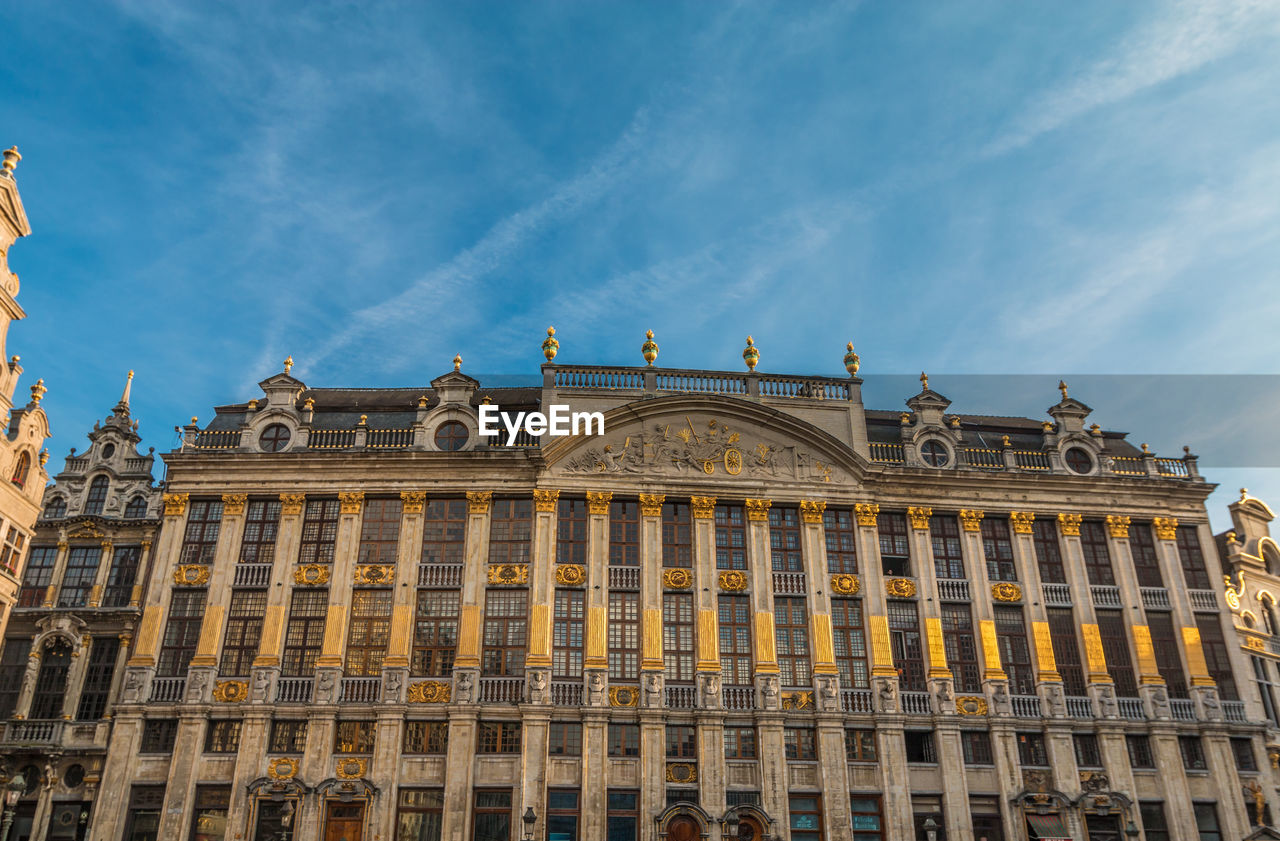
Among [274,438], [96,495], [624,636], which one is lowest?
[624,636]

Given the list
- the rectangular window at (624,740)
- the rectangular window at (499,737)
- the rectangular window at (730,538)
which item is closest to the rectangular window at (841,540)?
the rectangular window at (730,538)

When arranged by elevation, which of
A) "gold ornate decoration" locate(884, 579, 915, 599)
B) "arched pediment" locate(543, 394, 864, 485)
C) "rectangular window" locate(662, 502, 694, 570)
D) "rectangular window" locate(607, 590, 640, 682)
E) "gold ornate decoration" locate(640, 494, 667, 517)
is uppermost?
"arched pediment" locate(543, 394, 864, 485)

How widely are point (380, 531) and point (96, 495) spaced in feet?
43.3

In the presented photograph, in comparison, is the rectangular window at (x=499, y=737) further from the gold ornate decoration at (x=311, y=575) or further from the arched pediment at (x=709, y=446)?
the arched pediment at (x=709, y=446)

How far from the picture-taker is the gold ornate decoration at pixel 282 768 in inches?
1404

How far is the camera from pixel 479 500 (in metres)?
40.3

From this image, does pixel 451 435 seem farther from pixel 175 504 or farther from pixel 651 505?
pixel 175 504

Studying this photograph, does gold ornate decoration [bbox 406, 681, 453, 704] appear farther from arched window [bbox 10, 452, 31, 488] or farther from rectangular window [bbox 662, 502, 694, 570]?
arched window [bbox 10, 452, 31, 488]

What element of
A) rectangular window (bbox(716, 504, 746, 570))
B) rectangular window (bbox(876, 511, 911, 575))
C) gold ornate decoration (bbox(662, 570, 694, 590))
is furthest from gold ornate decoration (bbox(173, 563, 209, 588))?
rectangular window (bbox(876, 511, 911, 575))

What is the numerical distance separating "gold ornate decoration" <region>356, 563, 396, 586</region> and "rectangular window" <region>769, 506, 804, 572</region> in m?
14.9

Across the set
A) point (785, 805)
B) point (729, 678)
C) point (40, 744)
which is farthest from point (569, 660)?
point (40, 744)

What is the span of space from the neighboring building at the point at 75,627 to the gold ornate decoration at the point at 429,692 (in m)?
11.9

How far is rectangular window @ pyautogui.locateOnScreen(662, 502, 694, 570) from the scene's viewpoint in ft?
132

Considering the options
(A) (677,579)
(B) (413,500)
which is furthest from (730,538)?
(B) (413,500)
